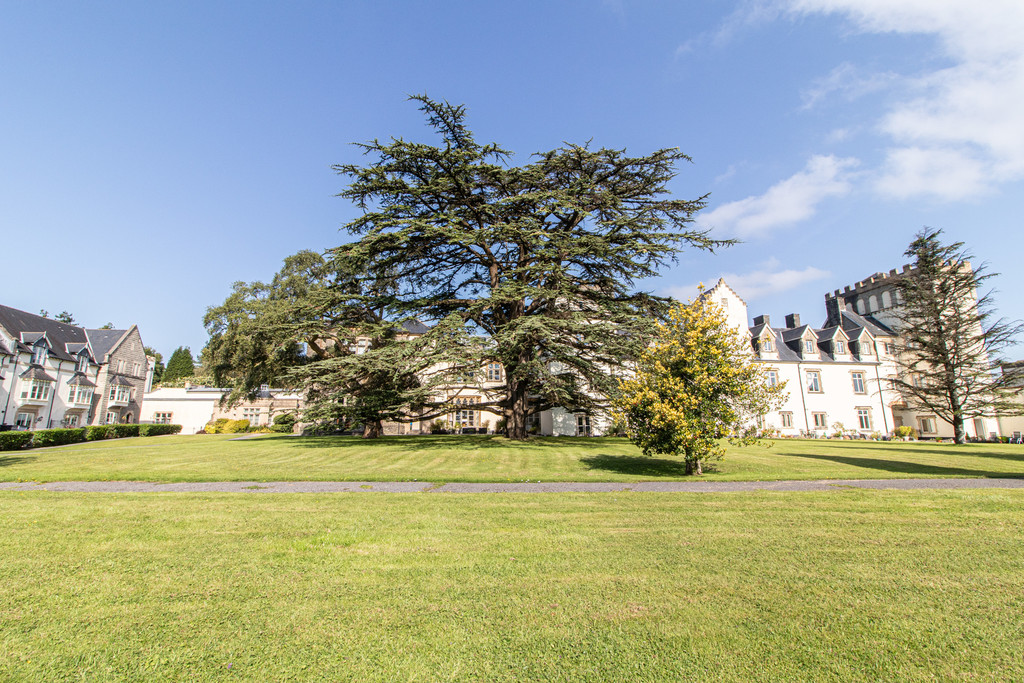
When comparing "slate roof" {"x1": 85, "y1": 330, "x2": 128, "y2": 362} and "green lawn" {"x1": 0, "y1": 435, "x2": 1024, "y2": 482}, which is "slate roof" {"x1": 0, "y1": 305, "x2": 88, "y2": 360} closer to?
"slate roof" {"x1": 85, "y1": 330, "x2": 128, "y2": 362}

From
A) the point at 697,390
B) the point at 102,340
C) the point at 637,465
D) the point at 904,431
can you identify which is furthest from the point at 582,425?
the point at 102,340

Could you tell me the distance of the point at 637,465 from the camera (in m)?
14.6

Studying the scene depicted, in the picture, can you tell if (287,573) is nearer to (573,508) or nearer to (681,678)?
(681,678)

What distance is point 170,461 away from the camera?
16062mm

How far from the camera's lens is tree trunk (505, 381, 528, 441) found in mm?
22438

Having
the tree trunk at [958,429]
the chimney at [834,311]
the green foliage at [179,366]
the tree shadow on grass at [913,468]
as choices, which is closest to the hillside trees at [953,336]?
the tree trunk at [958,429]

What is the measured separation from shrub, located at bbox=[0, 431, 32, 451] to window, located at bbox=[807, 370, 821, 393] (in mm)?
50032

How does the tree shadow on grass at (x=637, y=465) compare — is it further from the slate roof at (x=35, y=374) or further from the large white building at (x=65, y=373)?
the slate roof at (x=35, y=374)

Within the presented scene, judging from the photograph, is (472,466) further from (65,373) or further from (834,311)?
(65,373)

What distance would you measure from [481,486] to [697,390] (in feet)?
20.5

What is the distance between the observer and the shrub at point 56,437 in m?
26.8

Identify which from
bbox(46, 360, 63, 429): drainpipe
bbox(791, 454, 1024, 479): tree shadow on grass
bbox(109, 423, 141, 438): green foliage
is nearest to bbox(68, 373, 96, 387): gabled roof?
bbox(46, 360, 63, 429): drainpipe

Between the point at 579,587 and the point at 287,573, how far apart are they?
2958mm

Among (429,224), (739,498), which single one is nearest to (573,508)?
(739,498)
